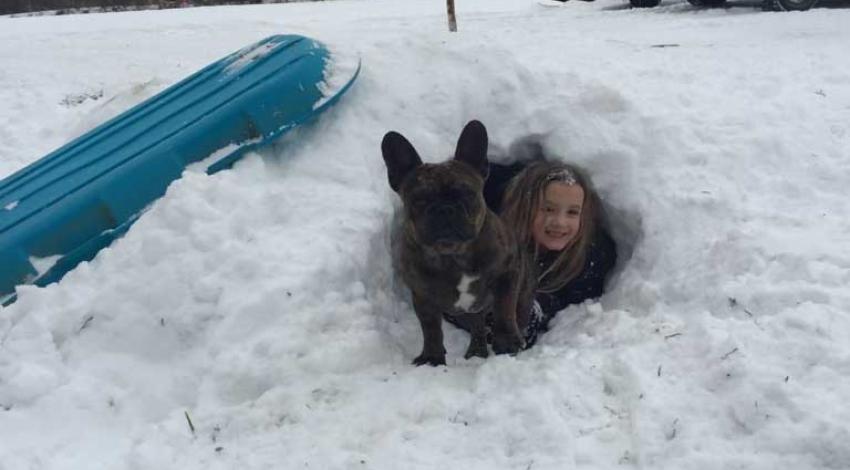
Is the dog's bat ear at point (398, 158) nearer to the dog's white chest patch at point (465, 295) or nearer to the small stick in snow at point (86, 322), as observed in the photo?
the dog's white chest patch at point (465, 295)

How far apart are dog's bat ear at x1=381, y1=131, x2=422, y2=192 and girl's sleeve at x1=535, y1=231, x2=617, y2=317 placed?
67.6 inches

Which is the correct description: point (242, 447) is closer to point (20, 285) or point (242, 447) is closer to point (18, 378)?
point (18, 378)

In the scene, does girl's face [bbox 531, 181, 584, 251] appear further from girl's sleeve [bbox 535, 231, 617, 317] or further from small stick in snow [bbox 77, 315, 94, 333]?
small stick in snow [bbox 77, 315, 94, 333]

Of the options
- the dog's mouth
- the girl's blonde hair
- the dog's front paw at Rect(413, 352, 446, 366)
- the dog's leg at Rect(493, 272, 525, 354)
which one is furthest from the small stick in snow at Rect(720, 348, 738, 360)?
the girl's blonde hair

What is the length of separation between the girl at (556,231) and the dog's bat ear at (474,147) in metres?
0.98

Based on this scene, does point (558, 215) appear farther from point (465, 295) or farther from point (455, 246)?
point (455, 246)

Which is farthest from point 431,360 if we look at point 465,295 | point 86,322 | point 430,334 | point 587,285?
point 86,322

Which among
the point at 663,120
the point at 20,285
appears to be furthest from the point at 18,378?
the point at 663,120

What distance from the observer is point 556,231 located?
5406 millimetres

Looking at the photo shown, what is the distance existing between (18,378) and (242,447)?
1.22 metres

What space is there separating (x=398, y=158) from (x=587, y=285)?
2.04 metres

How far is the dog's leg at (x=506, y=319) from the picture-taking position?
4.32 m

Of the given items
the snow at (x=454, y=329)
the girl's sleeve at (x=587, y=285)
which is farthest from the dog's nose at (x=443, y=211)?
the girl's sleeve at (x=587, y=285)

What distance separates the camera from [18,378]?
3629 mm
